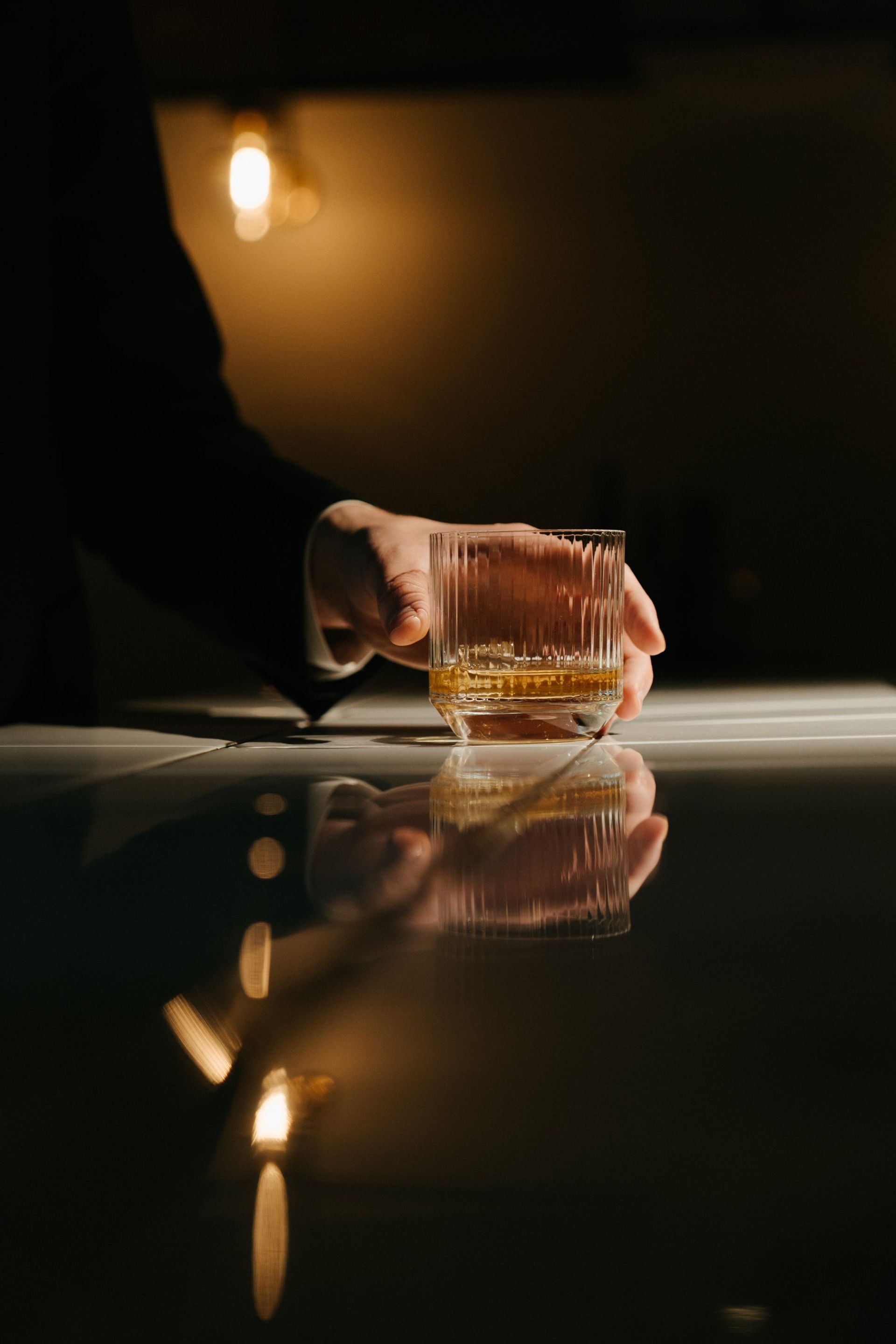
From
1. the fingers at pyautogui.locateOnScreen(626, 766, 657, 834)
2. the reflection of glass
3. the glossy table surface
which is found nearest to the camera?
the glossy table surface

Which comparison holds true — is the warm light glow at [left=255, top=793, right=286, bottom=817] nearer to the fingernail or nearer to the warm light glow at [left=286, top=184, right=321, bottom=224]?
the fingernail

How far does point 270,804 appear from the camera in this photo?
37 centimetres

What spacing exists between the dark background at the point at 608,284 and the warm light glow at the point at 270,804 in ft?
4.86

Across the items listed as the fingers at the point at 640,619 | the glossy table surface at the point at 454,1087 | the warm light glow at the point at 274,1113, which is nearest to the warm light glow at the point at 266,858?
the glossy table surface at the point at 454,1087

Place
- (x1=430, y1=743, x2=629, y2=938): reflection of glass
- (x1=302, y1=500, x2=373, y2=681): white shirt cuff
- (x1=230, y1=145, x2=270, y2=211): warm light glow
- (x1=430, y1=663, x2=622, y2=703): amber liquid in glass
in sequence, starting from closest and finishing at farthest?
(x1=430, y1=743, x2=629, y2=938): reflection of glass
(x1=430, y1=663, x2=622, y2=703): amber liquid in glass
(x1=302, y1=500, x2=373, y2=681): white shirt cuff
(x1=230, y1=145, x2=270, y2=211): warm light glow

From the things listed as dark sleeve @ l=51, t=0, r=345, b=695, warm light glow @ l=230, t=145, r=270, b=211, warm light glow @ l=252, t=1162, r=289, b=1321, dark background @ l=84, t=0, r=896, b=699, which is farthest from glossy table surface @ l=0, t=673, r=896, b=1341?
warm light glow @ l=230, t=145, r=270, b=211

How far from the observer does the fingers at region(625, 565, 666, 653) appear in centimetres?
61

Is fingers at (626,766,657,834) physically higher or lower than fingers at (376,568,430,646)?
lower

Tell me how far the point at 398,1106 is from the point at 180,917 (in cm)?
10

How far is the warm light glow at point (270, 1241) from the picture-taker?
95mm

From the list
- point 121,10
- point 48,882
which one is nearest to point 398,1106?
point 48,882

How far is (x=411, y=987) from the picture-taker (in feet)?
0.55

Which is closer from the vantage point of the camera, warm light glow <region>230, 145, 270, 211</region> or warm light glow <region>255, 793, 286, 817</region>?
warm light glow <region>255, 793, 286, 817</region>

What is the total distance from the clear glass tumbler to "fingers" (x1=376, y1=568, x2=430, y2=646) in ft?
0.05
